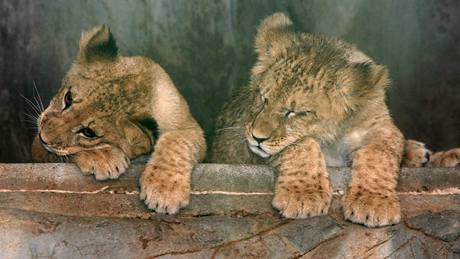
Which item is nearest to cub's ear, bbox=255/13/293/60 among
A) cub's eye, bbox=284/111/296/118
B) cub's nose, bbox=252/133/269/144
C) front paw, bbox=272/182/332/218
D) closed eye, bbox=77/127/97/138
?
cub's eye, bbox=284/111/296/118

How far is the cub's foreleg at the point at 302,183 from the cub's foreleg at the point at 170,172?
371 mm

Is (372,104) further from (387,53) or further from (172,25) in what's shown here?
(172,25)

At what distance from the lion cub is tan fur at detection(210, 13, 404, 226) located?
355mm

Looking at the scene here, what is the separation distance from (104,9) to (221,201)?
165cm

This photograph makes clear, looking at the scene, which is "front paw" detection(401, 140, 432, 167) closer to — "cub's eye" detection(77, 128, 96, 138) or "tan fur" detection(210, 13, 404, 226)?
"tan fur" detection(210, 13, 404, 226)

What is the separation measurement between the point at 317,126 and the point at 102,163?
0.95 meters

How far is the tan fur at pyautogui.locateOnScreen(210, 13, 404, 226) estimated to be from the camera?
327 centimetres

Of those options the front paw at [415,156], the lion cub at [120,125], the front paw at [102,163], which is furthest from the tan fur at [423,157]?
the front paw at [102,163]

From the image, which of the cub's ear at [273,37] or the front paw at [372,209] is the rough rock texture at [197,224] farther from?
the cub's ear at [273,37]

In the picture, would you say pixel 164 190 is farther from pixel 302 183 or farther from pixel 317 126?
pixel 317 126

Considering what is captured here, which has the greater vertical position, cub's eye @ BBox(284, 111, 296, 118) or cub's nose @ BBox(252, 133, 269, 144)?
cub's eye @ BBox(284, 111, 296, 118)

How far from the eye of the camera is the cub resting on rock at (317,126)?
10.7ft

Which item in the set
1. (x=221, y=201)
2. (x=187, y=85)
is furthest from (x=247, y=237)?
(x=187, y=85)

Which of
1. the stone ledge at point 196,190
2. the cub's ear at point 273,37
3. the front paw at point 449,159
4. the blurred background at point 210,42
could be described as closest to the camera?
the stone ledge at point 196,190
